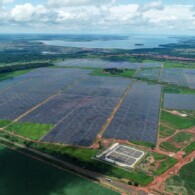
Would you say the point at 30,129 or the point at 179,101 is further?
the point at 179,101

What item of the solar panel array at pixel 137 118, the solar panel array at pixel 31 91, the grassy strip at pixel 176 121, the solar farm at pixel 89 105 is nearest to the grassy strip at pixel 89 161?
the solar farm at pixel 89 105

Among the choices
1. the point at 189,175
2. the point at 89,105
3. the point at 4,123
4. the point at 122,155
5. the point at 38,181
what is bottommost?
the point at 38,181

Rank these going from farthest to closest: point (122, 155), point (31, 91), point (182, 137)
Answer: point (31, 91)
point (182, 137)
point (122, 155)

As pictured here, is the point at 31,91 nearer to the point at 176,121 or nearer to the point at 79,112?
the point at 79,112

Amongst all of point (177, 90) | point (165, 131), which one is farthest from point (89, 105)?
point (177, 90)

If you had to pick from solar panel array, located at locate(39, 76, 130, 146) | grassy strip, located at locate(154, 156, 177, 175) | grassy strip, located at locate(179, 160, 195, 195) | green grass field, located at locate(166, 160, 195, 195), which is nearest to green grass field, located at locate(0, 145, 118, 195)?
grassy strip, located at locate(154, 156, 177, 175)

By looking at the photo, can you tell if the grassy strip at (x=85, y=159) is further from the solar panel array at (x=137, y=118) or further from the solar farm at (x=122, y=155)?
the solar panel array at (x=137, y=118)

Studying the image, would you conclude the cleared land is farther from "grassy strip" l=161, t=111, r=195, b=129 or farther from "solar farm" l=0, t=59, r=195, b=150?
"grassy strip" l=161, t=111, r=195, b=129
